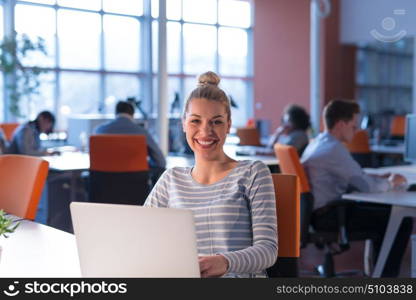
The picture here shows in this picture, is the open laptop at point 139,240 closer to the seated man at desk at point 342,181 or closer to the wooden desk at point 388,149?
the seated man at desk at point 342,181

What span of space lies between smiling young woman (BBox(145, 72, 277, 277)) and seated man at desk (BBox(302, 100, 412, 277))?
201cm

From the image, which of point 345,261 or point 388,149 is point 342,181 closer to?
point 345,261

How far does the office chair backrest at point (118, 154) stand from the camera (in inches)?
193

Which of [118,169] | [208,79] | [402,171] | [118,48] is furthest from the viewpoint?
[118,48]

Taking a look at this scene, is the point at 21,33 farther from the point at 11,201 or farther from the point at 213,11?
the point at 11,201

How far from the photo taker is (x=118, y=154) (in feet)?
16.3

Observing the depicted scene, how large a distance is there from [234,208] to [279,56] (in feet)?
43.3

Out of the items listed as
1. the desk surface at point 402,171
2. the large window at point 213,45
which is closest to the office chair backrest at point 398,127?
the desk surface at point 402,171

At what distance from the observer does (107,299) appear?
1.20 m

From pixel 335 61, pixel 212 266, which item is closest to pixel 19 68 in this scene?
pixel 335 61

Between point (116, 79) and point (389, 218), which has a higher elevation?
point (116, 79)

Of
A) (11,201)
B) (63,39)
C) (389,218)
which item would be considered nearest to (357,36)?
(63,39)

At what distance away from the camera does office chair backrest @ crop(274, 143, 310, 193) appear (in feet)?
12.4

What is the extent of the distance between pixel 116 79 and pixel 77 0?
1696 millimetres
